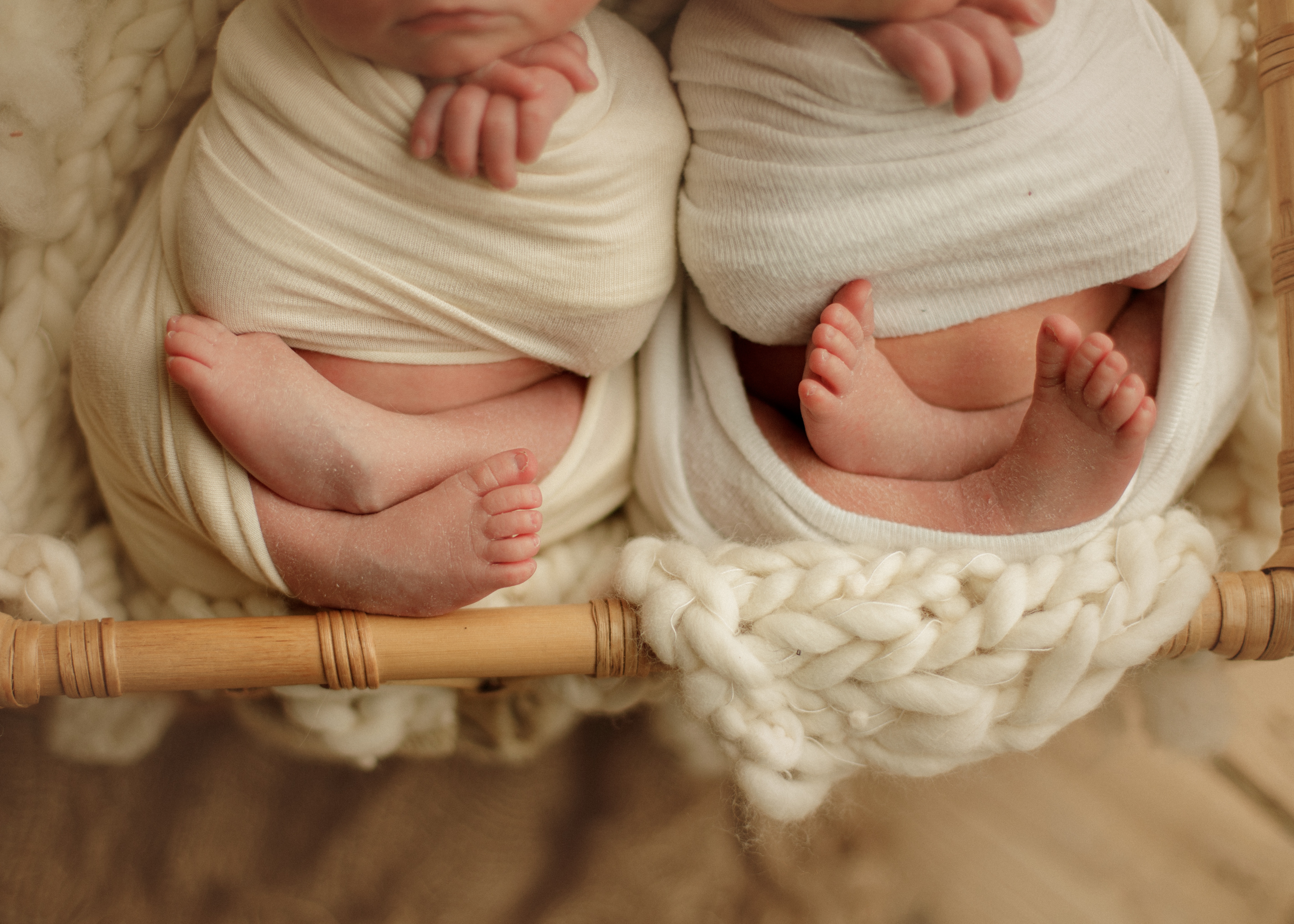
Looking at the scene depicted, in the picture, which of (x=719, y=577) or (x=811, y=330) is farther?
(x=811, y=330)

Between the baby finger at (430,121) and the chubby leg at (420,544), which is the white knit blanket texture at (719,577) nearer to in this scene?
the chubby leg at (420,544)

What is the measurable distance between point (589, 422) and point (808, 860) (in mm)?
357

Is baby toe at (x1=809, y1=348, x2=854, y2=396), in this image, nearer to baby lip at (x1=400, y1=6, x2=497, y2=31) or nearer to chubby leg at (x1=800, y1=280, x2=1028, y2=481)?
chubby leg at (x1=800, y1=280, x2=1028, y2=481)

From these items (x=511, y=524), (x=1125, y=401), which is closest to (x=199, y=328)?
(x=511, y=524)

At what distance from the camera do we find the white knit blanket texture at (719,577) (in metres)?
0.57

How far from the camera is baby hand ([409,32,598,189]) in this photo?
23.1 inches

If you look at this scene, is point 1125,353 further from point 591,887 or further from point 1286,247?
point 591,887

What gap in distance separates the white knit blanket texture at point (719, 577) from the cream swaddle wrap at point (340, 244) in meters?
0.10

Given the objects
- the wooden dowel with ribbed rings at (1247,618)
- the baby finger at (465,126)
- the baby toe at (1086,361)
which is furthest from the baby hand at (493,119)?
the wooden dowel with ribbed rings at (1247,618)

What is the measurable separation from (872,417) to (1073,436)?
0.13 metres

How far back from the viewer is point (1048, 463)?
0.65 meters

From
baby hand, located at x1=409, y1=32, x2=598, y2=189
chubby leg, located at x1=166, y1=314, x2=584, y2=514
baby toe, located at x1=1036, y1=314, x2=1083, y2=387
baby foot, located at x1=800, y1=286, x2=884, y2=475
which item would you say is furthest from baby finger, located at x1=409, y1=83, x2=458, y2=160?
baby toe, located at x1=1036, y1=314, x2=1083, y2=387

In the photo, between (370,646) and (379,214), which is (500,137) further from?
(370,646)

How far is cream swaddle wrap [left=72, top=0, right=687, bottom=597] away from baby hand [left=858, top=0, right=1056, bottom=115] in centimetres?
17
